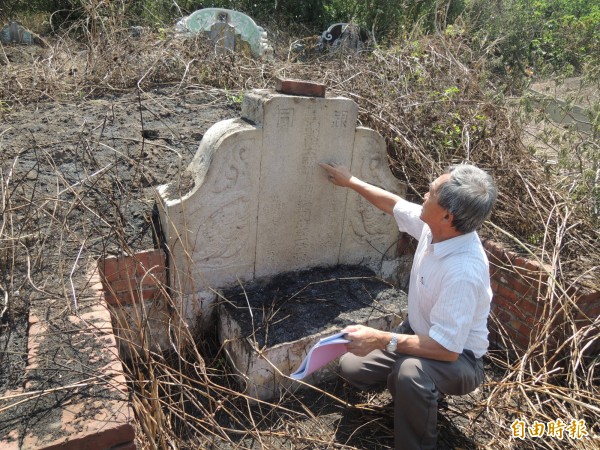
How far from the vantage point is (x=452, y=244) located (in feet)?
8.00

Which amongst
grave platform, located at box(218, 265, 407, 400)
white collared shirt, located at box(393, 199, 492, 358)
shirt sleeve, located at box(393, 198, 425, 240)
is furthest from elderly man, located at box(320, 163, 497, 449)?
grave platform, located at box(218, 265, 407, 400)

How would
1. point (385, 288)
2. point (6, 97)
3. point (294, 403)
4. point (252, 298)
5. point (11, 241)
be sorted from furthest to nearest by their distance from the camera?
point (6, 97), point (385, 288), point (252, 298), point (294, 403), point (11, 241)

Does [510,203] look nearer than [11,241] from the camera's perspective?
No

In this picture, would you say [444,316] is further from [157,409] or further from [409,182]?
[409,182]

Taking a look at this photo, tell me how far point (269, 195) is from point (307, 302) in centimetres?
79

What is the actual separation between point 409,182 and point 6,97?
3.91 m

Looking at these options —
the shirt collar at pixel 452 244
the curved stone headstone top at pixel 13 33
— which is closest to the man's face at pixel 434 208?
the shirt collar at pixel 452 244

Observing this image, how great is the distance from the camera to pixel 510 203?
399cm

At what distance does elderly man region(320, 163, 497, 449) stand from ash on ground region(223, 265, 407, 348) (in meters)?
0.66

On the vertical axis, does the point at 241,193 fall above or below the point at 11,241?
above

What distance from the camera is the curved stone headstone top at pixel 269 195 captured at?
3.12m

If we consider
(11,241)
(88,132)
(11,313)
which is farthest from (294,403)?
(88,132)

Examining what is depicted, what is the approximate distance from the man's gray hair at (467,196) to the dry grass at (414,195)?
1049 millimetres

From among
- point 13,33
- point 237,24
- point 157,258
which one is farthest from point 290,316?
point 13,33
